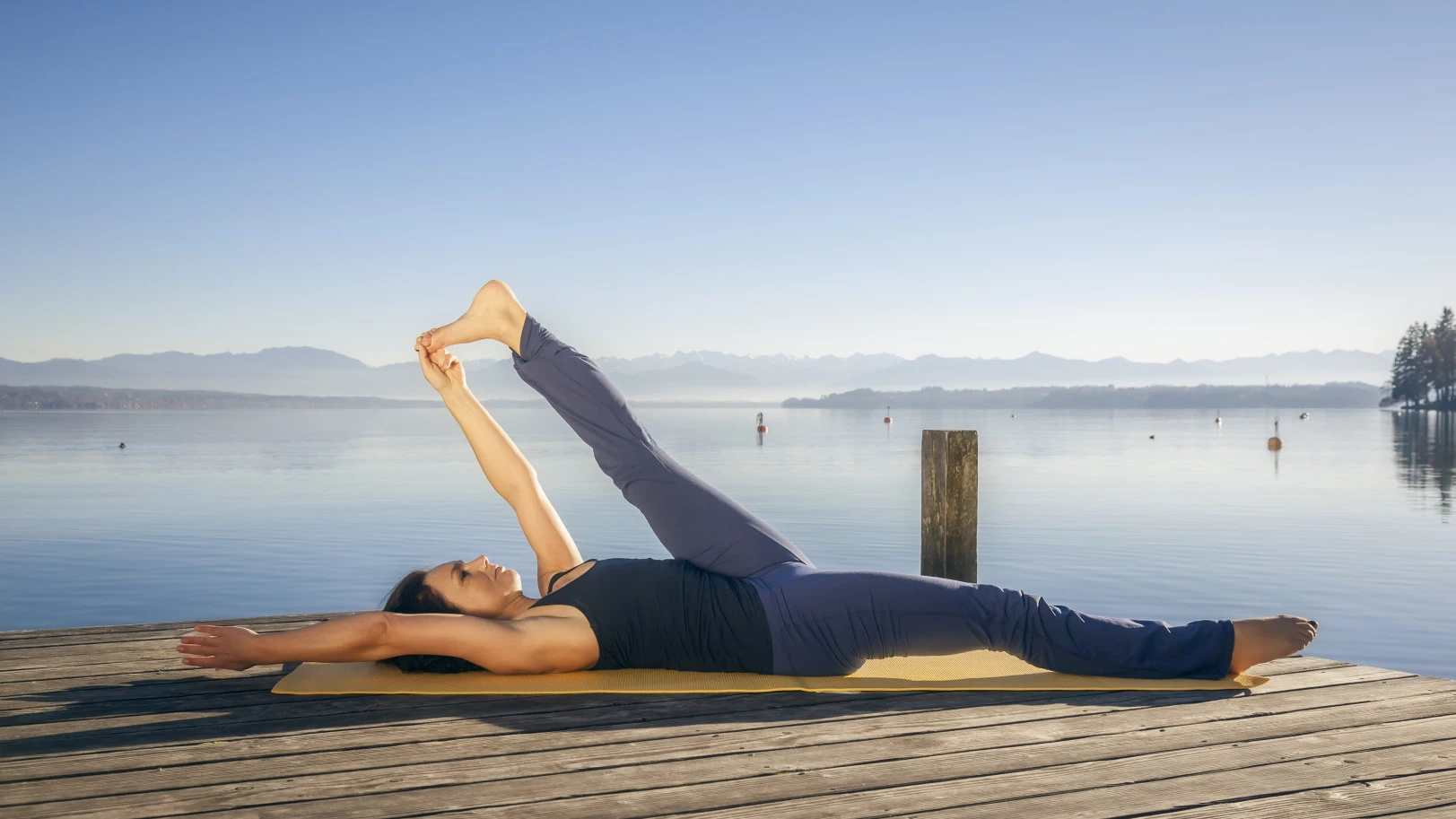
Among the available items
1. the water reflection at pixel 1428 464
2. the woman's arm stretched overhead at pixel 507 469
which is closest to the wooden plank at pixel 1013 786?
the woman's arm stretched overhead at pixel 507 469

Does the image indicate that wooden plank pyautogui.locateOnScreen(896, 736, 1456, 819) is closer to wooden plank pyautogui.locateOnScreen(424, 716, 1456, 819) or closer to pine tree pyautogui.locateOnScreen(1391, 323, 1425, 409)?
wooden plank pyautogui.locateOnScreen(424, 716, 1456, 819)

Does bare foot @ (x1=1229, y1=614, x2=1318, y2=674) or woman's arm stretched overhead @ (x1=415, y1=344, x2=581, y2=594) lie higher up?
woman's arm stretched overhead @ (x1=415, y1=344, x2=581, y2=594)

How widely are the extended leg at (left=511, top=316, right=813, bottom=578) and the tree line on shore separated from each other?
333 ft

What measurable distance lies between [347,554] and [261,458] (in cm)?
2108

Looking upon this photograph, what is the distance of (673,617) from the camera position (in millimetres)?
3361

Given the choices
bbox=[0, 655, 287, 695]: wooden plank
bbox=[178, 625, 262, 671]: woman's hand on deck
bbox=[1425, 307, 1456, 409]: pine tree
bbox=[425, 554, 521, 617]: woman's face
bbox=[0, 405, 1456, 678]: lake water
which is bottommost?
bbox=[0, 405, 1456, 678]: lake water

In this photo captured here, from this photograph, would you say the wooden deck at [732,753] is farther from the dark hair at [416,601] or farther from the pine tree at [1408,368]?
the pine tree at [1408,368]

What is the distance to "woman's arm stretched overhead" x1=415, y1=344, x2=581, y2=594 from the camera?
388 centimetres

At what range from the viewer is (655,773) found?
2438 mm

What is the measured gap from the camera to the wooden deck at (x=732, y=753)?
7.37 feet

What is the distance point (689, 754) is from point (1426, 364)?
104 meters

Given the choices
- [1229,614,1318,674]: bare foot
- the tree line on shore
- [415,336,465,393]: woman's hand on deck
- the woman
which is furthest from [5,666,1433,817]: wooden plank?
the tree line on shore

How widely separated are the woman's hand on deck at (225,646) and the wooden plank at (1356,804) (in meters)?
2.48

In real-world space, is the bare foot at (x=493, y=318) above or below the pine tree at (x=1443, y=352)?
below
